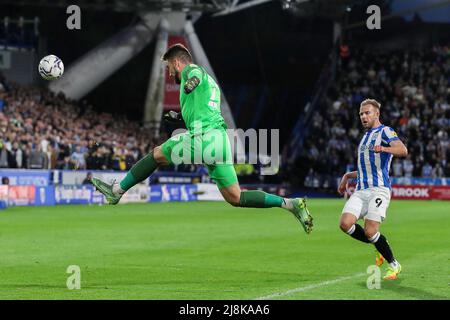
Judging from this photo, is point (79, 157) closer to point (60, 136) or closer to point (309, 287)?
point (60, 136)

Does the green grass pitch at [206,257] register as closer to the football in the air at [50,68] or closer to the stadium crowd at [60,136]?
the football in the air at [50,68]

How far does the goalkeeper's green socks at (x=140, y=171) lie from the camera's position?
1220cm

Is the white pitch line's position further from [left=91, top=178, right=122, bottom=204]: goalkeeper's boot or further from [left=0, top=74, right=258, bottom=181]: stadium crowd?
[left=0, top=74, right=258, bottom=181]: stadium crowd

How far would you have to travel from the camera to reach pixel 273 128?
59.3m

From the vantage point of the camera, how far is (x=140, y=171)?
1230 cm

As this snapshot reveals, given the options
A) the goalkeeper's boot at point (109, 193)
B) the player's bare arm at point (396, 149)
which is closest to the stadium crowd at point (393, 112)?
the player's bare arm at point (396, 149)

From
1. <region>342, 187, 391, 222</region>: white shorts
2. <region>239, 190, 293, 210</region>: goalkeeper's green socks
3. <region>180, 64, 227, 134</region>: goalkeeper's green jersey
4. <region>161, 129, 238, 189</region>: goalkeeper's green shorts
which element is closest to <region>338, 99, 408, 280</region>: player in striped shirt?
<region>342, 187, 391, 222</region>: white shorts

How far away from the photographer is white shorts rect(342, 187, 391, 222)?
41.6 feet

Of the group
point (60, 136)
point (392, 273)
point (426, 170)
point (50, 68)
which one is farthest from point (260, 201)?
point (426, 170)

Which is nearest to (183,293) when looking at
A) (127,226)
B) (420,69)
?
(127,226)

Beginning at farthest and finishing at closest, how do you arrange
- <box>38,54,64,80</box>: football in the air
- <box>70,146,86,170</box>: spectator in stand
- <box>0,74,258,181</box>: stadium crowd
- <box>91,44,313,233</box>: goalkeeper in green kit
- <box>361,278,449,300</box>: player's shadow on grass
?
<box>70,146,86,170</box>: spectator in stand
<box>0,74,258,181</box>: stadium crowd
<box>38,54,64,80</box>: football in the air
<box>91,44,313,233</box>: goalkeeper in green kit
<box>361,278,449,300</box>: player's shadow on grass

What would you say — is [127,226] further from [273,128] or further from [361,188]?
[273,128]

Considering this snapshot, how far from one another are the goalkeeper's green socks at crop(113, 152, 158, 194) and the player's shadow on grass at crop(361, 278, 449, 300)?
3.23m

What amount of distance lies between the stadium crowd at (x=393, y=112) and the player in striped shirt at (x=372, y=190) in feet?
116
